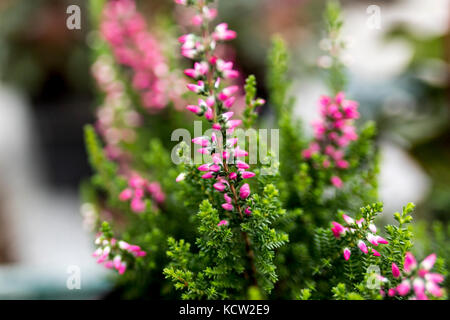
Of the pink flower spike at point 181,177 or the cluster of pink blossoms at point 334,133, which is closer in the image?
the pink flower spike at point 181,177

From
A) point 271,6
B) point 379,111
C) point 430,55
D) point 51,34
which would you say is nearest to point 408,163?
point 379,111

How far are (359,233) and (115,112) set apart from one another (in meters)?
0.74

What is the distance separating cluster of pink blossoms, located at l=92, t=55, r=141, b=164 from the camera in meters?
0.98

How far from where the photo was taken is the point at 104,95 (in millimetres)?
1142

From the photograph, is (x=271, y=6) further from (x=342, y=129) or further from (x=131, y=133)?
(x=342, y=129)

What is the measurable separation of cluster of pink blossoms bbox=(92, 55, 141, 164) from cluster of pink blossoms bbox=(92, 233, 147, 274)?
0.48 meters

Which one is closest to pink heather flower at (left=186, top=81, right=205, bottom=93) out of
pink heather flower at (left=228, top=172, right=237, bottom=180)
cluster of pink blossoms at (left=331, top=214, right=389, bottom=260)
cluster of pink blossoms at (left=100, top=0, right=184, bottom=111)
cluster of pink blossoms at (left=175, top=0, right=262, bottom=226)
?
cluster of pink blossoms at (left=175, top=0, right=262, bottom=226)

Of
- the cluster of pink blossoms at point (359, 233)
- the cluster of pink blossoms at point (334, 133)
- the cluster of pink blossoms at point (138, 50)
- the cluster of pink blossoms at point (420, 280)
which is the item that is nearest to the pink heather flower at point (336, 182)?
the cluster of pink blossoms at point (334, 133)

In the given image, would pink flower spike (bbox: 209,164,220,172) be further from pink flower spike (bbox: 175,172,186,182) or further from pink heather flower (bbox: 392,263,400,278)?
pink heather flower (bbox: 392,263,400,278)

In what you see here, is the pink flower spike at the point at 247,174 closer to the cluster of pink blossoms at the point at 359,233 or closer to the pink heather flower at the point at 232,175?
the pink heather flower at the point at 232,175

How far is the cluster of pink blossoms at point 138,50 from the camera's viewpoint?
95 centimetres

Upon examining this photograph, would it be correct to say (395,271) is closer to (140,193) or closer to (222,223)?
(222,223)

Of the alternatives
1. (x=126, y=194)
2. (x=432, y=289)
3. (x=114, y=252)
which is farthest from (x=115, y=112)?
(x=432, y=289)

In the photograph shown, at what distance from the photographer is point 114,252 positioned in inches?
21.5
